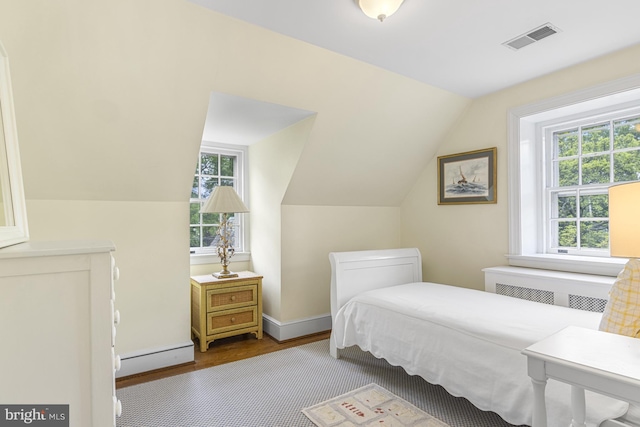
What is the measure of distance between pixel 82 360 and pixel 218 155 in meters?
3.20

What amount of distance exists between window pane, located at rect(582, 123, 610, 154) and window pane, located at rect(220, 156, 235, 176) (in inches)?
137

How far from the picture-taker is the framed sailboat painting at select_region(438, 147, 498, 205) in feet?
10.6

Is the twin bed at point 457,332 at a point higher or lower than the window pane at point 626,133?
lower

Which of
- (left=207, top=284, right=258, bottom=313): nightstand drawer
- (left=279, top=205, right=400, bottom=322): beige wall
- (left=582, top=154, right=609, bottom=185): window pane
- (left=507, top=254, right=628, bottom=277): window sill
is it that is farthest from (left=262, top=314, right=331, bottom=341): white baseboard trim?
(left=582, top=154, right=609, bottom=185): window pane

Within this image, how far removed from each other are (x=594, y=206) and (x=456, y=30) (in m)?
1.93

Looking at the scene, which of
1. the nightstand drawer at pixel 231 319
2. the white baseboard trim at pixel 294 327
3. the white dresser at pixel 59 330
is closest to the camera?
the white dresser at pixel 59 330

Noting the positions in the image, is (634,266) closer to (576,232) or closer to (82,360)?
(576,232)

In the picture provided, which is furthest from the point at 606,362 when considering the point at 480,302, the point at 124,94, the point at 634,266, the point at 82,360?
the point at 124,94

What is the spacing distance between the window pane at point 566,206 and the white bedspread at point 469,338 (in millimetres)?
1130

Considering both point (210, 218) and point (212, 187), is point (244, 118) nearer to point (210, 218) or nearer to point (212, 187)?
point (212, 187)

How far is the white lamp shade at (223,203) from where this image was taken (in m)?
3.17

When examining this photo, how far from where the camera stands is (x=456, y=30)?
7.04ft

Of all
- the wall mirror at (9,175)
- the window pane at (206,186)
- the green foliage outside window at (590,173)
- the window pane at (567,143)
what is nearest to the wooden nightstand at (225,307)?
the window pane at (206,186)

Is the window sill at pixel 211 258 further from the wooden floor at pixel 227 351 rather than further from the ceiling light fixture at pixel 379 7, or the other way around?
the ceiling light fixture at pixel 379 7
